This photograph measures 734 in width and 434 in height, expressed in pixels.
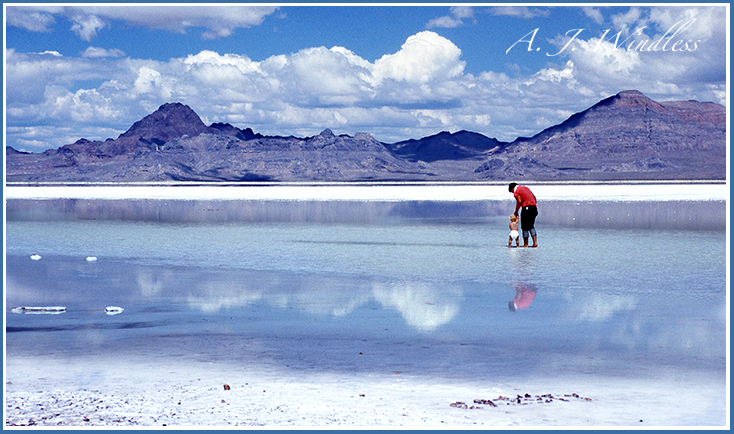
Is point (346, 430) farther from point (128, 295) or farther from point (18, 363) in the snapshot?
point (128, 295)

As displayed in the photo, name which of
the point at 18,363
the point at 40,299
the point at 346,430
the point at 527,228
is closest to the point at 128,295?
the point at 40,299

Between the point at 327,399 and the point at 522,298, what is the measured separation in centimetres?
514

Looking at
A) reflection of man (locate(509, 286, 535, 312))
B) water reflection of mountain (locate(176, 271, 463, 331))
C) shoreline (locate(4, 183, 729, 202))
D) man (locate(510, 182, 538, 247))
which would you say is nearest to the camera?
water reflection of mountain (locate(176, 271, 463, 331))

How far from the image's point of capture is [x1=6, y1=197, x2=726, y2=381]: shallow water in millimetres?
7875

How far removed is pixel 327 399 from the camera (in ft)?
21.1

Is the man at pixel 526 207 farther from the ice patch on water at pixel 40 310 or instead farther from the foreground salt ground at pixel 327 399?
the foreground salt ground at pixel 327 399

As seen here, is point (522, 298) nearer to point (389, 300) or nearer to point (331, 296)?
point (389, 300)

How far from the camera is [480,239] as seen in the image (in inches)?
807

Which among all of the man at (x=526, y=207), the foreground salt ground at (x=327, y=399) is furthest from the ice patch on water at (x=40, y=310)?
the man at (x=526, y=207)

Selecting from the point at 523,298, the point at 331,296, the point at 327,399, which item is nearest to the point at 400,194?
the point at 331,296

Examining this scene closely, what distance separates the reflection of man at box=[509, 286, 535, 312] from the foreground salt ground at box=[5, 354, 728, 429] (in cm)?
339

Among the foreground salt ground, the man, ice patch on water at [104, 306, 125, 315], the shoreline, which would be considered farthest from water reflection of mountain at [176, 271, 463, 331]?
the shoreline

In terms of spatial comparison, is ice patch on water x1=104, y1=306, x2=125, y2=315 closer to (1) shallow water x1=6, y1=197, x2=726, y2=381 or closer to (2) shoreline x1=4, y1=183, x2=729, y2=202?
(1) shallow water x1=6, y1=197, x2=726, y2=381

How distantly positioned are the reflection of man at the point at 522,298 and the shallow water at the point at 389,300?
0.26 ft
